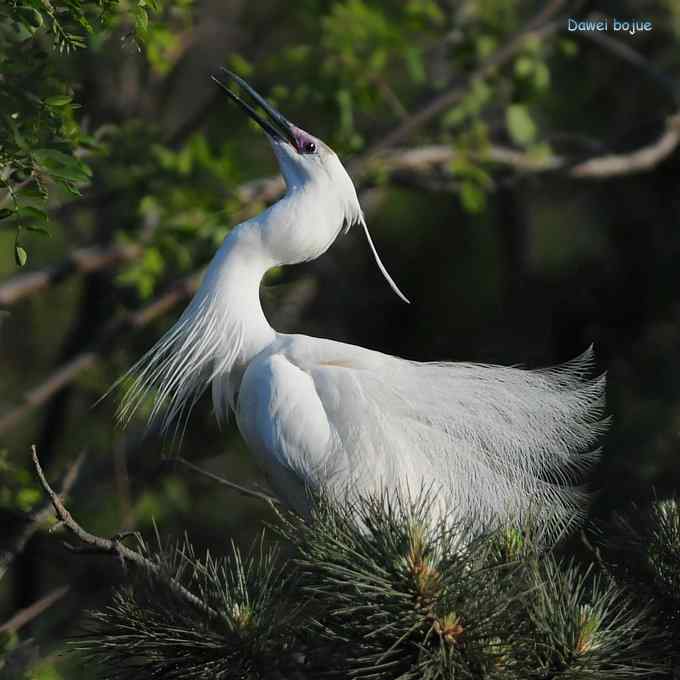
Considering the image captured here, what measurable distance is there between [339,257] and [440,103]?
364cm

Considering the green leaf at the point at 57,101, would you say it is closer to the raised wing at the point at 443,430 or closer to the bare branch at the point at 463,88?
the raised wing at the point at 443,430

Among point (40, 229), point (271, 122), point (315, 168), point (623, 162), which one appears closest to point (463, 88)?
point (623, 162)

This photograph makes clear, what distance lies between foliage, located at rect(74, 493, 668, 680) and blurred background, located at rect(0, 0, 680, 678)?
0.82 feet

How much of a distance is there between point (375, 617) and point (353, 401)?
1036 millimetres

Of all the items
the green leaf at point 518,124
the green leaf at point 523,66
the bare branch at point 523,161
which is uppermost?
the green leaf at point 523,66

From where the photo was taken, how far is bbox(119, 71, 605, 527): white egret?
9.64ft

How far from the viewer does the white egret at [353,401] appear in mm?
2938

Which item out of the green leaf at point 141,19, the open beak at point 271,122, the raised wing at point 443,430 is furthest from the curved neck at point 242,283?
the green leaf at point 141,19

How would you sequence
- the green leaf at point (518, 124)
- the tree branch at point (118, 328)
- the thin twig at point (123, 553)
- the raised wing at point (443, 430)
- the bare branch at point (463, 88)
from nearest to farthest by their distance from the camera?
the thin twig at point (123, 553) < the raised wing at point (443, 430) < the tree branch at point (118, 328) < the green leaf at point (518, 124) < the bare branch at point (463, 88)

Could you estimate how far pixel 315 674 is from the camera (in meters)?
2.05

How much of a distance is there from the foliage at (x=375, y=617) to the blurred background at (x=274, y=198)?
0.25m

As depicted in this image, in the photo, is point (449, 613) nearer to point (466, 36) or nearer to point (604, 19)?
point (466, 36)

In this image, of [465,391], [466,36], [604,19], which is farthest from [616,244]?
[465,391]

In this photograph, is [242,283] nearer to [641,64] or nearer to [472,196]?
[472,196]
